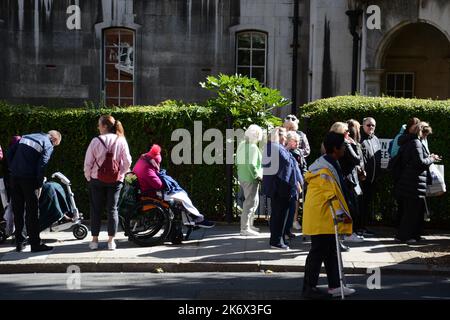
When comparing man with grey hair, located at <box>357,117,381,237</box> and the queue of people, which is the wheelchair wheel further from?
man with grey hair, located at <box>357,117,381,237</box>

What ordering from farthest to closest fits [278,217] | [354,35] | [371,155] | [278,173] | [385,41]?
[354,35], [385,41], [371,155], [278,217], [278,173]

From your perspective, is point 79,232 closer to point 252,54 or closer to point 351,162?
point 351,162

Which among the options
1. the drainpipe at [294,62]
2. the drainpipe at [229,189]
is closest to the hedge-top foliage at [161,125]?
the drainpipe at [229,189]

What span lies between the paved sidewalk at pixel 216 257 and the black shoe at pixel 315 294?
5.54 ft

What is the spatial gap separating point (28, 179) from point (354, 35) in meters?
11.5

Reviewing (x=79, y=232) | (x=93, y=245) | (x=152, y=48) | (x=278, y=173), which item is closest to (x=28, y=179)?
(x=93, y=245)

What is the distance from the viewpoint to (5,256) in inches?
434

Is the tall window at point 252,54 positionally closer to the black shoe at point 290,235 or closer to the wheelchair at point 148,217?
the black shoe at point 290,235

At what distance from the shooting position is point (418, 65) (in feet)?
76.5

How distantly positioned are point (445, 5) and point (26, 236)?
11.5 metres

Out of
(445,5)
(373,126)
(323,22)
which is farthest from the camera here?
(323,22)
